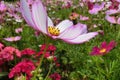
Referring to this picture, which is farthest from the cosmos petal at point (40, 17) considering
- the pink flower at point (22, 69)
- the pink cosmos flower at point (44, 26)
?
the pink flower at point (22, 69)

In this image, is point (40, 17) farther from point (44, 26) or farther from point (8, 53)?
point (8, 53)

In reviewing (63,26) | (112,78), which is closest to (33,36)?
(112,78)

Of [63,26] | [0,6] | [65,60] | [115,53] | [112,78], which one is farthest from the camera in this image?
[0,6]

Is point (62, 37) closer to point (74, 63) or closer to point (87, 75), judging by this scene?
point (87, 75)

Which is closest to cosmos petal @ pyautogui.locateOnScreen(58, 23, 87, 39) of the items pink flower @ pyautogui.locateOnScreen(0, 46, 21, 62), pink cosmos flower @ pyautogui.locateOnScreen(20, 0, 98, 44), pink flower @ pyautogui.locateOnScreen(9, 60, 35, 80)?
pink cosmos flower @ pyautogui.locateOnScreen(20, 0, 98, 44)

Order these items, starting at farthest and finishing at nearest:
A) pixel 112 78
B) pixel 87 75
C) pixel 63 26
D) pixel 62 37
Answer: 1. pixel 87 75
2. pixel 112 78
3. pixel 63 26
4. pixel 62 37

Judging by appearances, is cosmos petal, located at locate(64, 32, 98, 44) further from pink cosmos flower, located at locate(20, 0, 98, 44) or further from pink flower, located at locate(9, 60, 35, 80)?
pink flower, located at locate(9, 60, 35, 80)

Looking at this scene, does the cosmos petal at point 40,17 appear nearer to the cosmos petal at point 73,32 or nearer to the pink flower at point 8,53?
the cosmos petal at point 73,32

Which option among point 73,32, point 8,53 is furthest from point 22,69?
point 73,32
